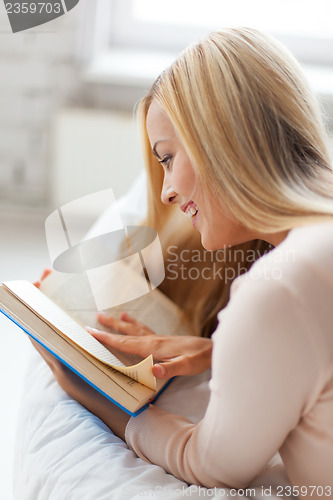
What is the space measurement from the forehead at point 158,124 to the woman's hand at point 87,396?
0.41 metres

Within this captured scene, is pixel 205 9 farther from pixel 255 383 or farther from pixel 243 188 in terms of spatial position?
pixel 255 383

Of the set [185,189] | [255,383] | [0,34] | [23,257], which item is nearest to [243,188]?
[185,189]

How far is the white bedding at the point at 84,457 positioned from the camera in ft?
2.70

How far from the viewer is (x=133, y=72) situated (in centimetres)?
232

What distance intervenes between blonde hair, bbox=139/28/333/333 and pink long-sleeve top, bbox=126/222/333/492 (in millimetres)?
70

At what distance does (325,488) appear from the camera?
30.5 inches

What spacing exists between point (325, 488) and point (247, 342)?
0.27 meters

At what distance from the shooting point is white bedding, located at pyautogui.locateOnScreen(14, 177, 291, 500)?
822mm

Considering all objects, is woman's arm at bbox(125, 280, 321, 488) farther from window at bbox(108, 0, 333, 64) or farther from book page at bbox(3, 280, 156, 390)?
window at bbox(108, 0, 333, 64)

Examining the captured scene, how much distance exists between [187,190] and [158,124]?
123 millimetres

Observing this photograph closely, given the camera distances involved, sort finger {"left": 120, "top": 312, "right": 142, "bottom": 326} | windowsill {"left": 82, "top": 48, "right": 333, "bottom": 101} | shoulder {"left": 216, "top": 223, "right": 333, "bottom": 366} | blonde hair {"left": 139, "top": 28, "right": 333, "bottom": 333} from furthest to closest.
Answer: windowsill {"left": 82, "top": 48, "right": 333, "bottom": 101} → finger {"left": 120, "top": 312, "right": 142, "bottom": 326} → blonde hair {"left": 139, "top": 28, "right": 333, "bottom": 333} → shoulder {"left": 216, "top": 223, "right": 333, "bottom": 366}

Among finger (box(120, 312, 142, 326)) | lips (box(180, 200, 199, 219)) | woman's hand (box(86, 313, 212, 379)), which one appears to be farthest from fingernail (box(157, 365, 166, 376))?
lips (box(180, 200, 199, 219))
